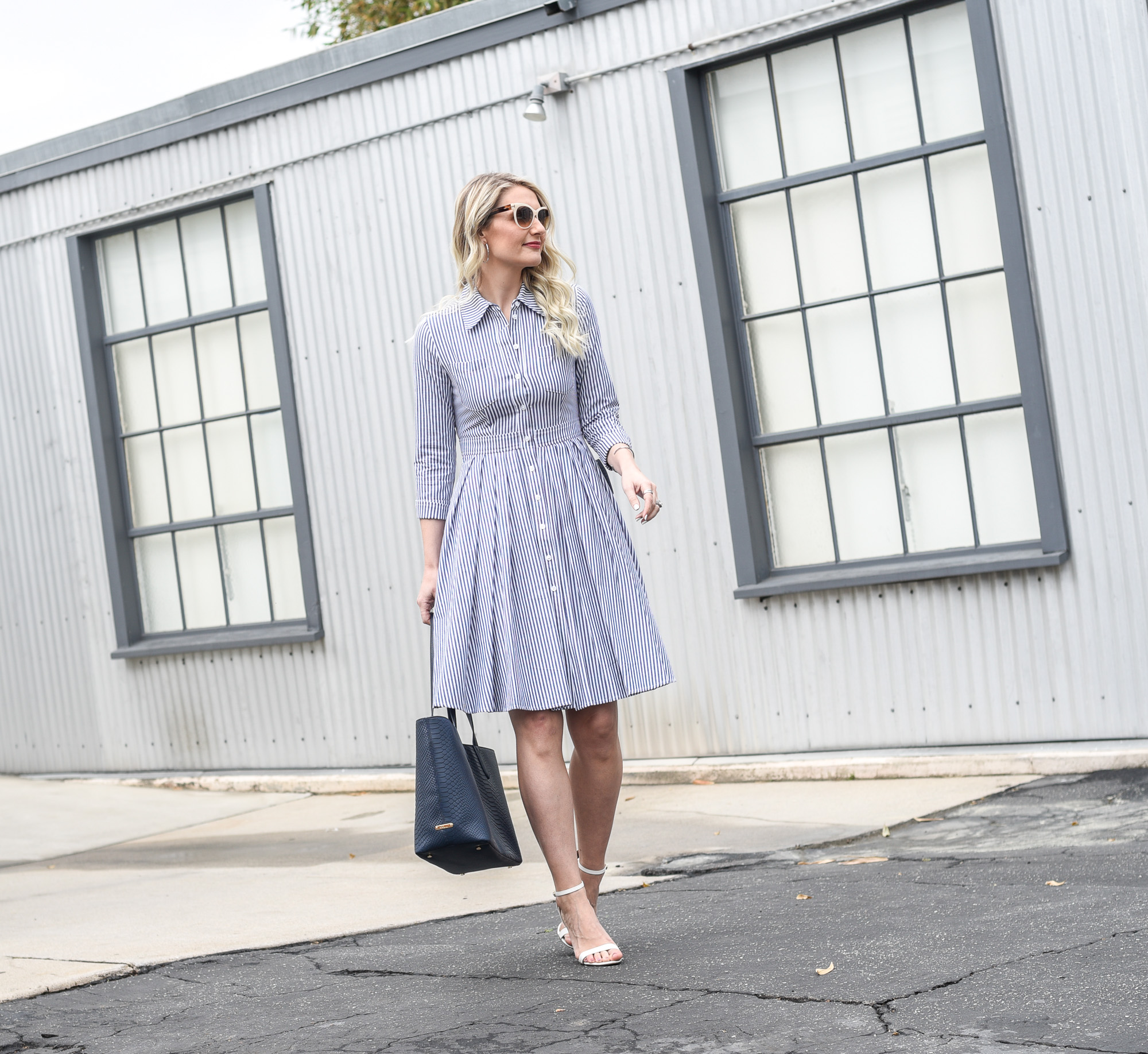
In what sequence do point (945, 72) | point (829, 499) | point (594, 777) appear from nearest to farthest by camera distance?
point (594, 777)
point (945, 72)
point (829, 499)

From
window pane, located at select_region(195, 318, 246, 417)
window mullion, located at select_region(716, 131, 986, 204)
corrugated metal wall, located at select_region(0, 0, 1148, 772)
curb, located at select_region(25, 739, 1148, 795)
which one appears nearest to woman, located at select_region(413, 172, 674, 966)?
curb, located at select_region(25, 739, 1148, 795)

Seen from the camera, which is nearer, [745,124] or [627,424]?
[745,124]

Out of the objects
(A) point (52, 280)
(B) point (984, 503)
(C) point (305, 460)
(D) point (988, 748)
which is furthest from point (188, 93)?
(D) point (988, 748)

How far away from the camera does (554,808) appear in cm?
404

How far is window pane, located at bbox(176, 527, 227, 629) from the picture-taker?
31.1 ft

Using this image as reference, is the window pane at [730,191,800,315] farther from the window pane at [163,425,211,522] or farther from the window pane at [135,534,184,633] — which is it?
the window pane at [135,534,184,633]

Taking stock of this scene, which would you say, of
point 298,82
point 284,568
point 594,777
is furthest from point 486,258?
point 284,568

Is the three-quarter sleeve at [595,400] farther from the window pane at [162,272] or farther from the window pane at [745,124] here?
the window pane at [162,272]

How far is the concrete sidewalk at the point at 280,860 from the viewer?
495 centimetres

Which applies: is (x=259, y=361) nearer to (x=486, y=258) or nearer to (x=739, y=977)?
(x=486, y=258)

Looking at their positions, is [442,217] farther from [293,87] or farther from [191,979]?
[191,979]

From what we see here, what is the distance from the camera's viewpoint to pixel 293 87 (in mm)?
8680

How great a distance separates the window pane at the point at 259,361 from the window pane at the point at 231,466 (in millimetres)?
189

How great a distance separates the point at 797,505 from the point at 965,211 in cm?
153
